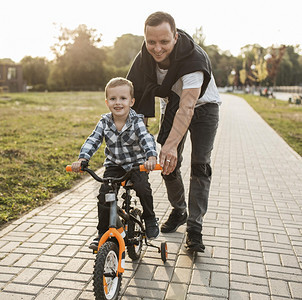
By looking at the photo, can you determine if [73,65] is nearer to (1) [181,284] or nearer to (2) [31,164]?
(2) [31,164]

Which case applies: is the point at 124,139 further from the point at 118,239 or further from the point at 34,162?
the point at 34,162

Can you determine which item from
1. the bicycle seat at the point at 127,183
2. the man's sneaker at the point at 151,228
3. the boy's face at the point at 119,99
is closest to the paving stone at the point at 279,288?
the man's sneaker at the point at 151,228

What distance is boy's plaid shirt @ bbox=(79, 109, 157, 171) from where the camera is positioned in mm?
3049

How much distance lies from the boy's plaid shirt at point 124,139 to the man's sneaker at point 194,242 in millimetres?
953

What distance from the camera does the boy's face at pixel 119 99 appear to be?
9.75 ft

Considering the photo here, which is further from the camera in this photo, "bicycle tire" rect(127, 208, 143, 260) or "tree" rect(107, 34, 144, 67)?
"tree" rect(107, 34, 144, 67)

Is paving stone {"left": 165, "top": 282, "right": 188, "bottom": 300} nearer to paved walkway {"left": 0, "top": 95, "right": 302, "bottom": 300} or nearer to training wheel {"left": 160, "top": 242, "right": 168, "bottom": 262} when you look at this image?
paved walkway {"left": 0, "top": 95, "right": 302, "bottom": 300}

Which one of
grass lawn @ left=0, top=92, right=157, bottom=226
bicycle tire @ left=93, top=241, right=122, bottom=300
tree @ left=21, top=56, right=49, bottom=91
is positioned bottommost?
grass lawn @ left=0, top=92, right=157, bottom=226

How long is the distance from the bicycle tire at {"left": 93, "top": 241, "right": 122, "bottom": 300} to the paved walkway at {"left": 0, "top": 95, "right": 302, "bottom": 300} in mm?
218

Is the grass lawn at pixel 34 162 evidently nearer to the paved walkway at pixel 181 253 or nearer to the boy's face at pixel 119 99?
Result: the paved walkway at pixel 181 253

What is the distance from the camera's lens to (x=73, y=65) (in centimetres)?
6656

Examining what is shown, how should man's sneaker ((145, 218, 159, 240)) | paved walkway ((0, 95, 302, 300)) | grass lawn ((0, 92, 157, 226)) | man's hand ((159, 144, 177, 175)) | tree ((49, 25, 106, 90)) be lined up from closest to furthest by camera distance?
man's hand ((159, 144, 177, 175)), paved walkway ((0, 95, 302, 300)), man's sneaker ((145, 218, 159, 240)), grass lawn ((0, 92, 157, 226)), tree ((49, 25, 106, 90))

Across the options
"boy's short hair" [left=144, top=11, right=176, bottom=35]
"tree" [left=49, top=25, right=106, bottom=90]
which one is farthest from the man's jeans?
"tree" [left=49, top=25, right=106, bottom=90]

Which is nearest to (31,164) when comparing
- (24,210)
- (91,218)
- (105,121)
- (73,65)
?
(24,210)
